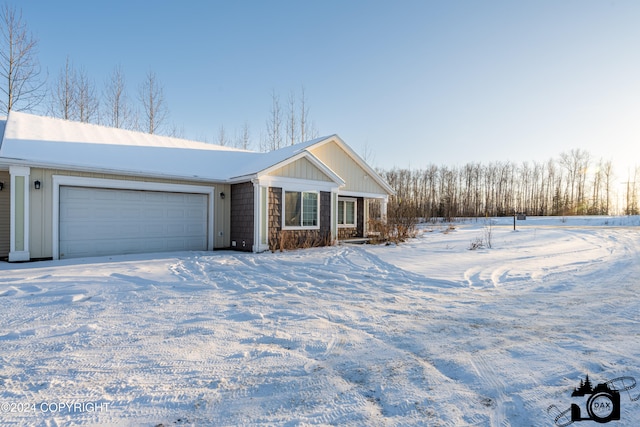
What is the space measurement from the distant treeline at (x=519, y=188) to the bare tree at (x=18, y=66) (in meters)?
36.9

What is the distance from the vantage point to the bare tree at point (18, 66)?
15.3 m

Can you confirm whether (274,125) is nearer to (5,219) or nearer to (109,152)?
(109,152)

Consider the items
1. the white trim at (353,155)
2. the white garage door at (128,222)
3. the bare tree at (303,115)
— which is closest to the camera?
the white garage door at (128,222)

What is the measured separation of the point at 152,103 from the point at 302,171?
16.2 metres

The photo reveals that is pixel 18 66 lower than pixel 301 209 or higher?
higher

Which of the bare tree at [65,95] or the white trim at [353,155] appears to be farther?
the bare tree at [65,95]

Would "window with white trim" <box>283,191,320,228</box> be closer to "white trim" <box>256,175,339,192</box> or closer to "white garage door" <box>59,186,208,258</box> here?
"white trim" <box>256,175,339,192</box>

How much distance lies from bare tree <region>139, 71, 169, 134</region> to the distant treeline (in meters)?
30.1

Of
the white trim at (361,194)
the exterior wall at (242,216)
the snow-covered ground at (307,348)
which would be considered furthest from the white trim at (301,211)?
the snow-covered ground at (307,348)

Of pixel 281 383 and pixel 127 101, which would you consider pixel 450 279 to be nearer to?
pixel 281 383

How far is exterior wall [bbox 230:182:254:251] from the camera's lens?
Answer: 1102cm

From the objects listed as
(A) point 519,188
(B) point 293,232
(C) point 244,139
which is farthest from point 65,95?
(A) point 519,188

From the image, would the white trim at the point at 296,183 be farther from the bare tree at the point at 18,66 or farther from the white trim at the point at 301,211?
the bare tree at the point at 18,66

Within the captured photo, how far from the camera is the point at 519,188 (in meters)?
48.0
